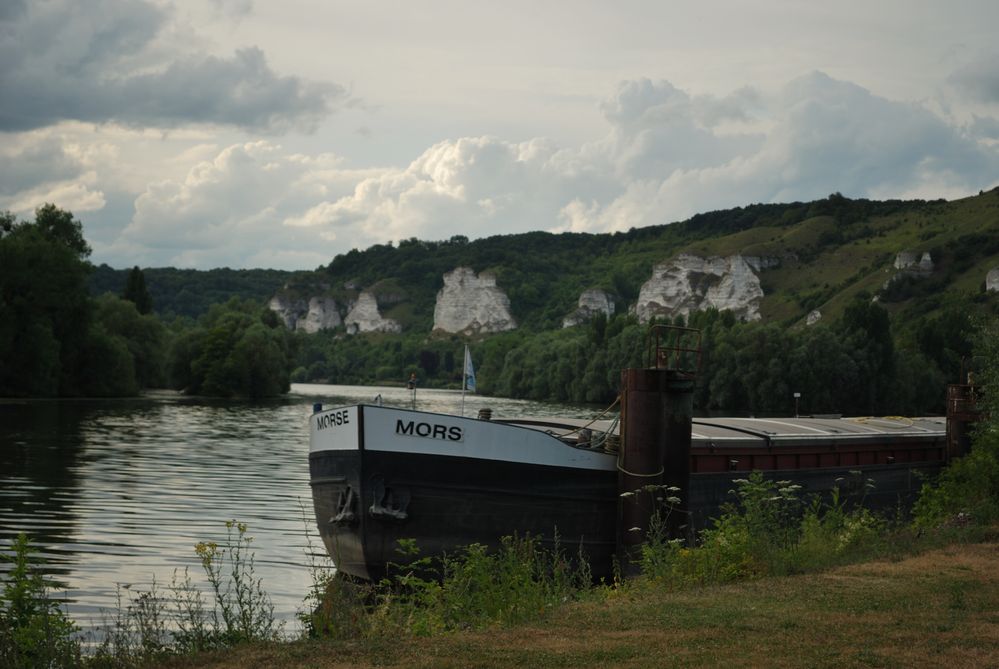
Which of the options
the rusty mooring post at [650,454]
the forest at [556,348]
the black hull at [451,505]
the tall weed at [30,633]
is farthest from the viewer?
the forest at [556,348]

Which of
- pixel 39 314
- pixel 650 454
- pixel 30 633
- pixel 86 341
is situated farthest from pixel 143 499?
pixel 86 341

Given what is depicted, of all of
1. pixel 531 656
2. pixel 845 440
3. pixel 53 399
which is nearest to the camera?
pixel 531 656

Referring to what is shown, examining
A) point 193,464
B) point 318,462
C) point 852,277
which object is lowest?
point 193,464

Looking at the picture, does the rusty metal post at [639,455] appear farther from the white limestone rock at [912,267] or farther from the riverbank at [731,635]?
the white limestone rock at [912,267]

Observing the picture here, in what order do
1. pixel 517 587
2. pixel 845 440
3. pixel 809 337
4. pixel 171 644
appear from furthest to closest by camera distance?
pixel 809 337 → pixel 845 440 → pixel 517 587 → pixel 171 644

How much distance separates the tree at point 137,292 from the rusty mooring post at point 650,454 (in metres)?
115

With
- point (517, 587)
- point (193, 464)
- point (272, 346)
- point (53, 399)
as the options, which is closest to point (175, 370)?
point (272, 346)

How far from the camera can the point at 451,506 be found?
17.8 metres

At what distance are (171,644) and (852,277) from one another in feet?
588

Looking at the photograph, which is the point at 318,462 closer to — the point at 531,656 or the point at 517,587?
the point at 517,587

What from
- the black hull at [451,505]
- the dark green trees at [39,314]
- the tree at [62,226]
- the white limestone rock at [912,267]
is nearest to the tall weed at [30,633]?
the black hull at [451,505]

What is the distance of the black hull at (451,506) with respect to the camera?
17609 millimetres

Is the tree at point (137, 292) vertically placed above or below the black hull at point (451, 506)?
above

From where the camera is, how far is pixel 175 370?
A: 104m
